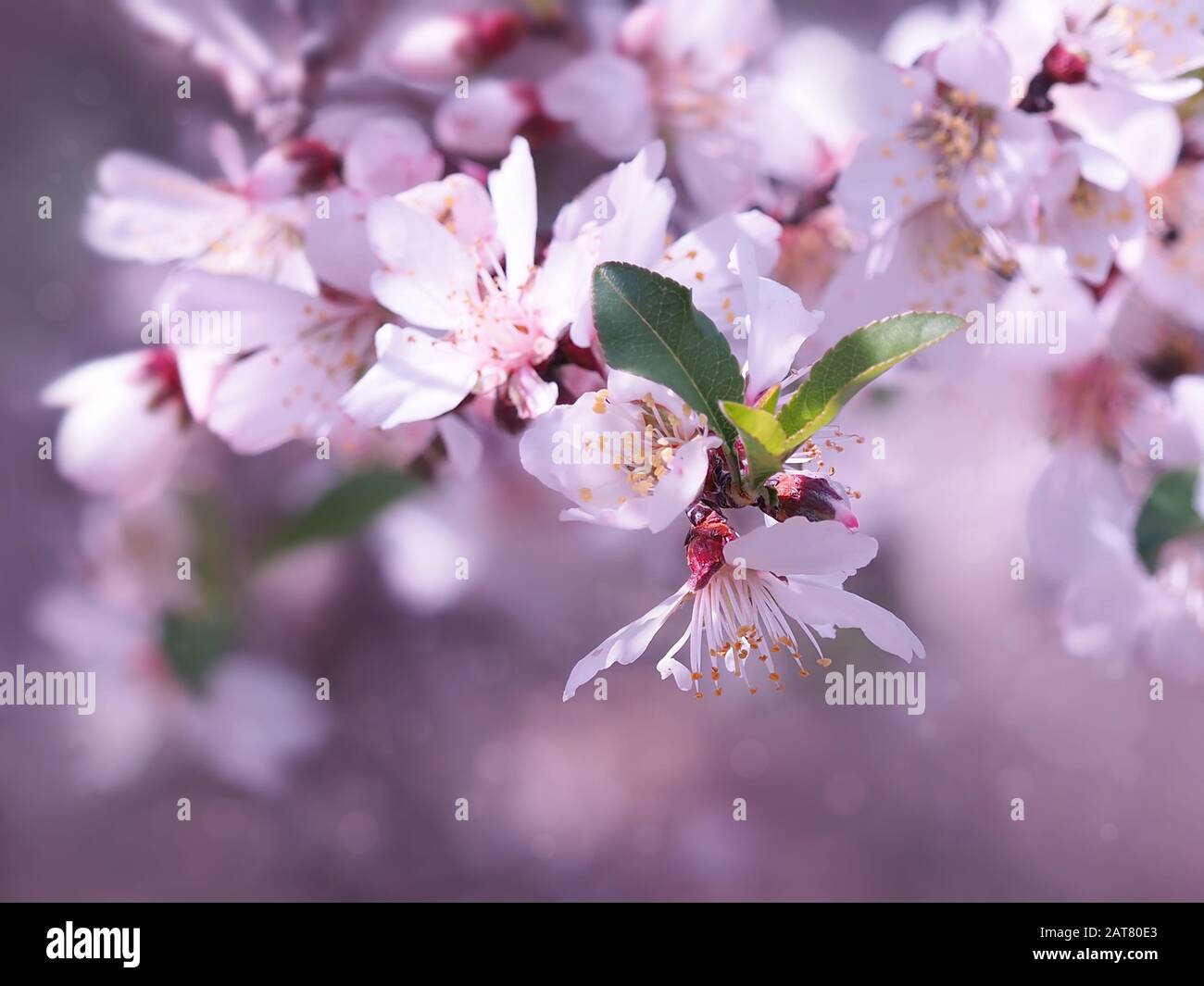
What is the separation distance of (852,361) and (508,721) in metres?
0.94

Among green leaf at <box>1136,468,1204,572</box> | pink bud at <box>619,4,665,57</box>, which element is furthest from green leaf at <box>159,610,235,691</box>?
green leaf at <box>1136,468,1204,572</box>

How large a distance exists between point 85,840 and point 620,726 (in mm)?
920

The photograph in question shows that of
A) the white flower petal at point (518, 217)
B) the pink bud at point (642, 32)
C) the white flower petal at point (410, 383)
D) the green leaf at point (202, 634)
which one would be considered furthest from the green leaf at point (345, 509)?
the pink bud at point (642, 32)

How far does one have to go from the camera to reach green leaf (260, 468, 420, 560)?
1.58 meters

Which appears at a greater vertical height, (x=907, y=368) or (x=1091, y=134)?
(x=1091, y=134)

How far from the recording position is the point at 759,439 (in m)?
0.92

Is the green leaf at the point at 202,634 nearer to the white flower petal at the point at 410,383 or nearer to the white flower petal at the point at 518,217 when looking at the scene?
the white flower petal at the point at 410,383

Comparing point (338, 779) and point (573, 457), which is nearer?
point (573, 457)

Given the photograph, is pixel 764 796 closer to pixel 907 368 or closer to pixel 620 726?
pixel 620 726

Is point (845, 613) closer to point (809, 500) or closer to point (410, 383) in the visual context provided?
point (809, 500)

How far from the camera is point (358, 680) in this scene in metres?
1.63

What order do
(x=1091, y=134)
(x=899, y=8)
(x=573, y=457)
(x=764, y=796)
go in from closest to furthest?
(x=573, y=457)
(x=1091, y=134)
(x=899, y=8)
(x=764, y=796)

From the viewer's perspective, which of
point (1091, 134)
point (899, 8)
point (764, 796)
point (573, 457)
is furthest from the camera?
point (764, 796)

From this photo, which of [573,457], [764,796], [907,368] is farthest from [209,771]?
[907,368]
